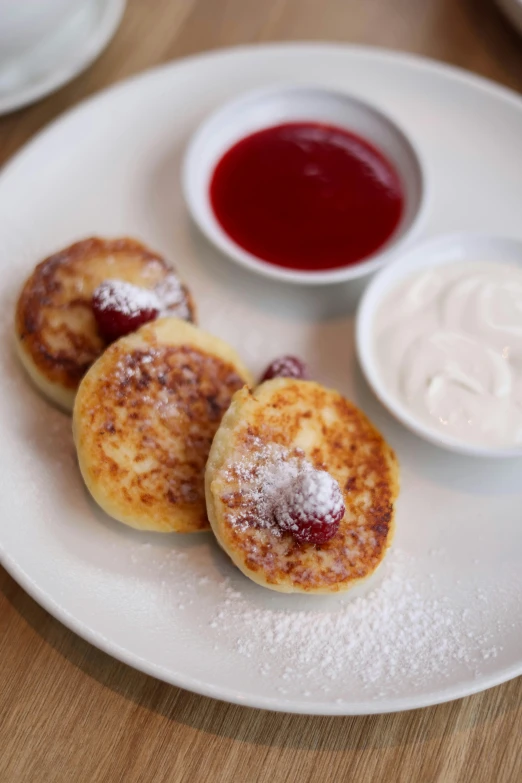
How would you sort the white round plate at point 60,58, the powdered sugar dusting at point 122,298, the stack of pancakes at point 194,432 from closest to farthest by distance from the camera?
the stack of pancakes at point 194,432 → the powdered sugar dusting at point 122,298 → the white round plate at point 60,58

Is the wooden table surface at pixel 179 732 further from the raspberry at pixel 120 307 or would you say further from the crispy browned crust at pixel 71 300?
the raspberry at pixel 120 307

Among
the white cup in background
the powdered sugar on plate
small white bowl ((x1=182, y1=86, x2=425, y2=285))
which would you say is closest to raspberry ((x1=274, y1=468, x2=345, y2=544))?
the powdered sugar on plate

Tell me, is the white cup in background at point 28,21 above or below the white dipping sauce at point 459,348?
below

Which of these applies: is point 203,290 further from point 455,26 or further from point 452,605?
point 455,26

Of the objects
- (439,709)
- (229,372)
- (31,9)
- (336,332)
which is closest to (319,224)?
(336,332)

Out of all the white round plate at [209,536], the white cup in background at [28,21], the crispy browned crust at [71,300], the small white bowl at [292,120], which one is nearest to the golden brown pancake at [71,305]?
the crispy browned crust at [71,300]

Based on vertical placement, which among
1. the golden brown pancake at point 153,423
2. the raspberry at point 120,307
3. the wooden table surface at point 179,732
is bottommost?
the wooden table surface at point 179,732

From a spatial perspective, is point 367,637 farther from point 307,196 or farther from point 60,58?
point 60,58
